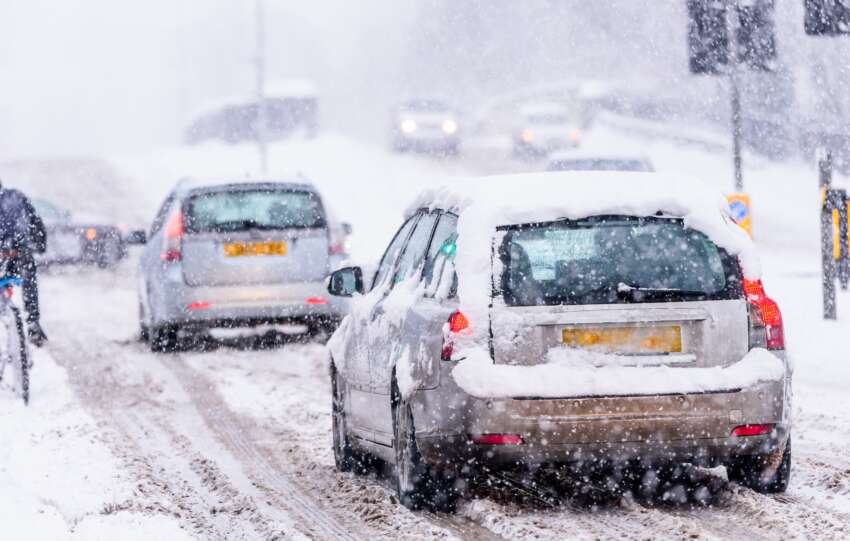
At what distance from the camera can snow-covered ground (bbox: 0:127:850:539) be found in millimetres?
6355

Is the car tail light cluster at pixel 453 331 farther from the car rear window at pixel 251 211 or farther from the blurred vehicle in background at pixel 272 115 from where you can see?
the blurred vehicle in background at pixel 272 115

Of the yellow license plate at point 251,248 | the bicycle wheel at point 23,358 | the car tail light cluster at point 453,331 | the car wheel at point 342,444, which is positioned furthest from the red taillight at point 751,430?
the yellow license plate at point 251,248

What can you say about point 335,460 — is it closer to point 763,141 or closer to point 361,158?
point 763,141

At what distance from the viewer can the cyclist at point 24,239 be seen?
37.5 ft

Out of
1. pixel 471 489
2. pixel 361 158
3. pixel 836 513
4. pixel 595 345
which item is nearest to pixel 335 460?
pixel 471 489

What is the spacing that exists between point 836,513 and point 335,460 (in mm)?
2922

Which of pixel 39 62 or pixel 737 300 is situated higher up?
pixel 39 62

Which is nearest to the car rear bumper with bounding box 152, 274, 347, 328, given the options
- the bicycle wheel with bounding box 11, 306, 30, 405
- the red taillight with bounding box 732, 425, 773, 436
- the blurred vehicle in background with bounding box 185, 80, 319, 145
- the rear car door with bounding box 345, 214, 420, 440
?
the bicycle wheel with bounding box 11, 306, 30, 405

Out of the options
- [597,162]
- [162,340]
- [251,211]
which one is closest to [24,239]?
[251,211]

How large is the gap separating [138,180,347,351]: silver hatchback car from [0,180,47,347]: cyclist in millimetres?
2629

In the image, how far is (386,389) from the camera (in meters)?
7.14

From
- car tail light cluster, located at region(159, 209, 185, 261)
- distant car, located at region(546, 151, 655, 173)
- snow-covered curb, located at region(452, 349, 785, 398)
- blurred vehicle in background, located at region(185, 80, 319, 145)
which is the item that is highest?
blurred vehicle in background, located at region(185, 80, 319, 145)

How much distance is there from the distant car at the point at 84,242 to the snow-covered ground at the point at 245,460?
6131 millimetres

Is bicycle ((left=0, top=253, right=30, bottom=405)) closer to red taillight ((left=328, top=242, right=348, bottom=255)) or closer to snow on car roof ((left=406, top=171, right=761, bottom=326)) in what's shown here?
red taillight ((left=328, top=242, right=348, bottom=255))
